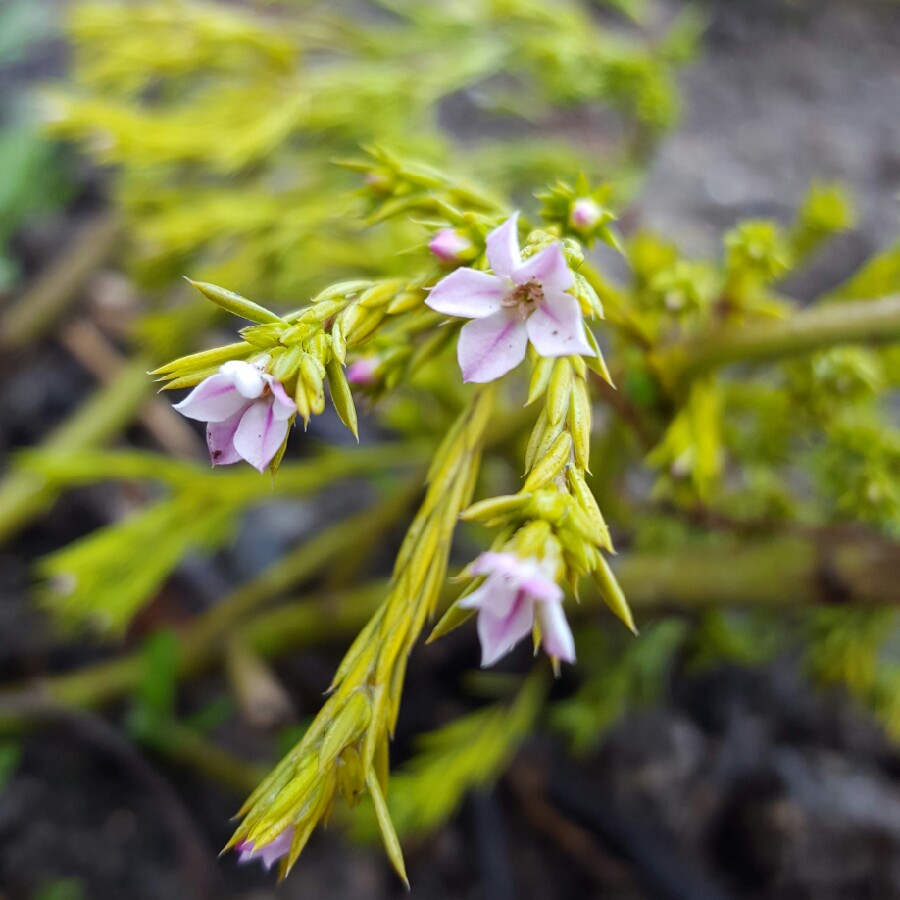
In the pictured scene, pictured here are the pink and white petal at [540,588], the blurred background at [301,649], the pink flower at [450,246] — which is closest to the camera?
the pink and white petal at [540,588]

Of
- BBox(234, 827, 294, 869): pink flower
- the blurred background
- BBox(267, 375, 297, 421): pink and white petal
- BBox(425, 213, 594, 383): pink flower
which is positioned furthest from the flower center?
the blurred background

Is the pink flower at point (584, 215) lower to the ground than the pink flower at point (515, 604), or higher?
higher

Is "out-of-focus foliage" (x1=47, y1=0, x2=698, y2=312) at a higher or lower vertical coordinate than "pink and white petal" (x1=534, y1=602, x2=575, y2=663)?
lower

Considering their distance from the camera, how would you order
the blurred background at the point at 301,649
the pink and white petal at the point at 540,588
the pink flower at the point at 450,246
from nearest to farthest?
the pink and white petal at the point at 540,588, the pink flower at the point at 450,246, the blurred background at the point at 301,649

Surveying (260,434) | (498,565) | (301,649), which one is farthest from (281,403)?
(301,649)

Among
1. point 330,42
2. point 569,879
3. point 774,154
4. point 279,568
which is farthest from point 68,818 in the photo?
point 774,154

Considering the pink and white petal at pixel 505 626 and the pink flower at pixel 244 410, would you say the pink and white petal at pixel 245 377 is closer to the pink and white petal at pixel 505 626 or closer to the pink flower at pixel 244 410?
the pink flower at pixel 244 410

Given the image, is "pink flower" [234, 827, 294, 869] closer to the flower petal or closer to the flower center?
the flower petal

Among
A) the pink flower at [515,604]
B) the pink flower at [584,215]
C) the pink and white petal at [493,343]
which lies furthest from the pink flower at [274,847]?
the pink flower at [584,215]
